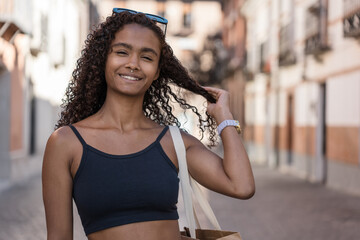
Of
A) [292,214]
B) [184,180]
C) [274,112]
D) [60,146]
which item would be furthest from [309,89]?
[60,146]

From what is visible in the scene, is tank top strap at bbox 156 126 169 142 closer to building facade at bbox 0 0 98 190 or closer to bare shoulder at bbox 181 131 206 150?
bare shoulder at bbox 181 131 206 150

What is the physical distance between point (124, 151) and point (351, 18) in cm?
1166

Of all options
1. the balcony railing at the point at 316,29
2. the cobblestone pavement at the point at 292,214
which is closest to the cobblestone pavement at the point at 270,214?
the cobblestone pavement at the point at 292,214

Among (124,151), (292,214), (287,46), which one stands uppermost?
(287,46)

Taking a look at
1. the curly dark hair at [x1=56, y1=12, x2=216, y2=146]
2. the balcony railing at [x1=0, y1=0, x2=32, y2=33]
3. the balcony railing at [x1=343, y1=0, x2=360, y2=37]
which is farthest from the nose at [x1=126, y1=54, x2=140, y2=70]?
the balcony railing at [x1=0, y1=0, x2=32, y2=33]

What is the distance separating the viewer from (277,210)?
10062 millimetres

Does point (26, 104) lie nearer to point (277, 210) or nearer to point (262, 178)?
point (262, 178)

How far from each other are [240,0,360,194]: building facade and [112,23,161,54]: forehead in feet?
35.9

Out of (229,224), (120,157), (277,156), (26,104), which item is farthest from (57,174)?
(277,156)

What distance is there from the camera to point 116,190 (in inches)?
84.1

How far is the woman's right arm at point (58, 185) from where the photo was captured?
213cm

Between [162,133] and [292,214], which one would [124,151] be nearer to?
[162,133]

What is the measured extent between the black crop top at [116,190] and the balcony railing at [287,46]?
16.8 m

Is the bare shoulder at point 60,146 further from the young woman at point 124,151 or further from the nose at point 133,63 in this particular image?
the nose at point 133,63
